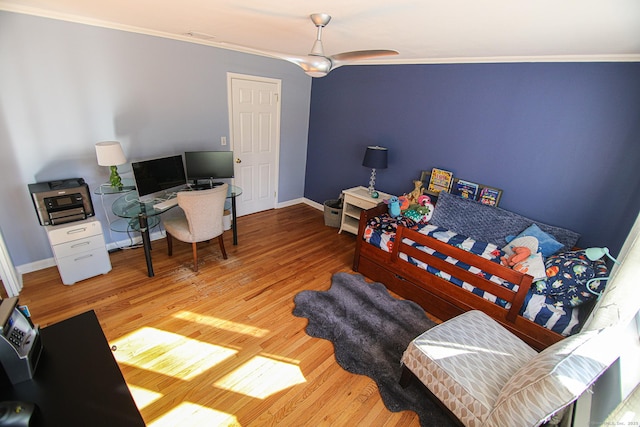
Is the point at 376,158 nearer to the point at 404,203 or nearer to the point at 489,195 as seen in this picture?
the point at 404,203

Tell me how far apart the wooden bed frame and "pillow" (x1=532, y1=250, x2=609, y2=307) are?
227mm

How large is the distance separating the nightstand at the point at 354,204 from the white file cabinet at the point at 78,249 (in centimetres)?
277

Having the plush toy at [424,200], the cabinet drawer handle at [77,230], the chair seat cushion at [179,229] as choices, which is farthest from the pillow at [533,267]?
the cabinet drawer handle at [77,230]

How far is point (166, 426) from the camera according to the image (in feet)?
5.42

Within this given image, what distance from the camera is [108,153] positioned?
8.70 feet

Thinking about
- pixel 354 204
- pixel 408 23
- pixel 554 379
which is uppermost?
pixel 408 23

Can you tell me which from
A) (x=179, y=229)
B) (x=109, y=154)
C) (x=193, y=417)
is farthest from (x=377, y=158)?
(x=193, y=417)

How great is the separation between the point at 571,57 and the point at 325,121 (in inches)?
115

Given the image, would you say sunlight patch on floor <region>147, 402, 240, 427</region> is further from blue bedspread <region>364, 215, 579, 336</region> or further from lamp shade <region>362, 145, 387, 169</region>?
lamp shade <region>362, 145, 387, 169</region>

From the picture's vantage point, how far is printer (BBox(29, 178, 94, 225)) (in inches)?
97.9

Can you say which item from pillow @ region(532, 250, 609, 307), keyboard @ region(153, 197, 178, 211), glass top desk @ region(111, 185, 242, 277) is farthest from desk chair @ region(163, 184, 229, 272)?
pillow @ region(532, 250, 609, 307)

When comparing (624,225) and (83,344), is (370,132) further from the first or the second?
(83,344)

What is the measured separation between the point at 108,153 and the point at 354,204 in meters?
2.76

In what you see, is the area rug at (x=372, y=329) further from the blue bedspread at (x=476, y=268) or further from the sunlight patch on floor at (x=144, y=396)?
the sunlight patch on floor at (x=144, y=396)
